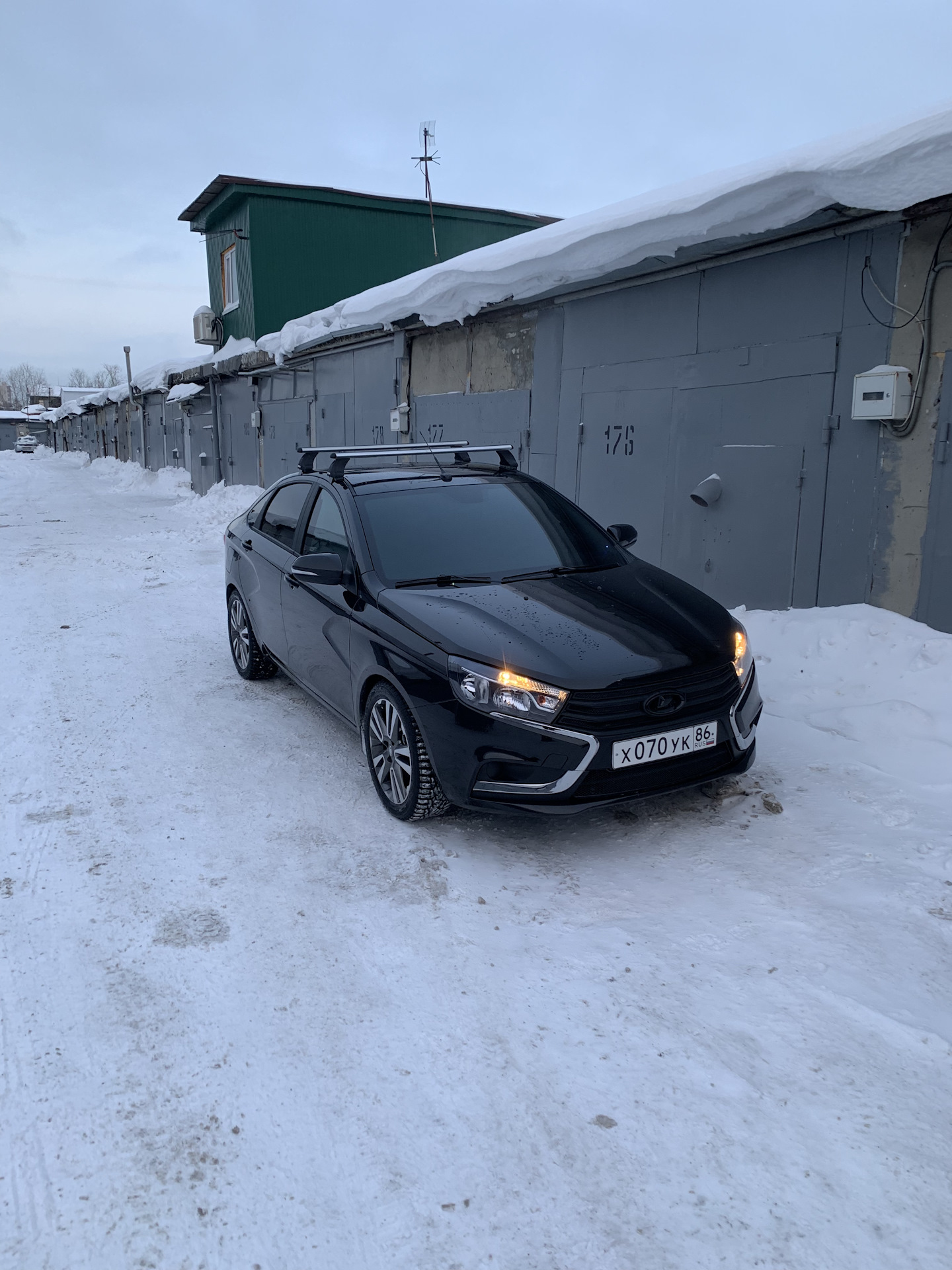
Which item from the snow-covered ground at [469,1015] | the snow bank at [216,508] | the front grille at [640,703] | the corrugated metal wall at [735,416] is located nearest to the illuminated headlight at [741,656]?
the front grille at [640,703]

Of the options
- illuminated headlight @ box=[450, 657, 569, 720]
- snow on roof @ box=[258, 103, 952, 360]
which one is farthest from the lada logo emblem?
snow on roof @ box=[258, 103, 952, 360]

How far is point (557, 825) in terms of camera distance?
398cm

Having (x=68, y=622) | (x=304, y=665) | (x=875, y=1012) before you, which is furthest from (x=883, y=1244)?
(x=68, y=622)

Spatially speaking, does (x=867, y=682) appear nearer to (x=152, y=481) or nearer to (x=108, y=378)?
(x=152, y=481)

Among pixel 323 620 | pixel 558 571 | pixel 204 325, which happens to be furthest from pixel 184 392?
pixel 558 571

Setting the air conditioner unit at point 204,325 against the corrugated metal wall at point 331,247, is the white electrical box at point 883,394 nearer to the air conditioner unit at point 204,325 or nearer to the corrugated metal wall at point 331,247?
the corrugated metal wall at point 331,247

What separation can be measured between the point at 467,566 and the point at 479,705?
109cm

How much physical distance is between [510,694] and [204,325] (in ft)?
71.3

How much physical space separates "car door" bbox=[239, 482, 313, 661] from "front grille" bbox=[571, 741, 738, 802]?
255 centimetres

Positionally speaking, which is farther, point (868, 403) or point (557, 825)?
point (868, 403)

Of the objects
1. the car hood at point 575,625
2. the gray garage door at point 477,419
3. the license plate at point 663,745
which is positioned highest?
the gray garage door at point 477,419

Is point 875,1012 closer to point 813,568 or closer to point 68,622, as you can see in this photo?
point 813,568

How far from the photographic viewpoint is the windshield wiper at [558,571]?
4.32 m

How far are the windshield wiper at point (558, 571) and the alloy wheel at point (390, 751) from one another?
2.87 ft
